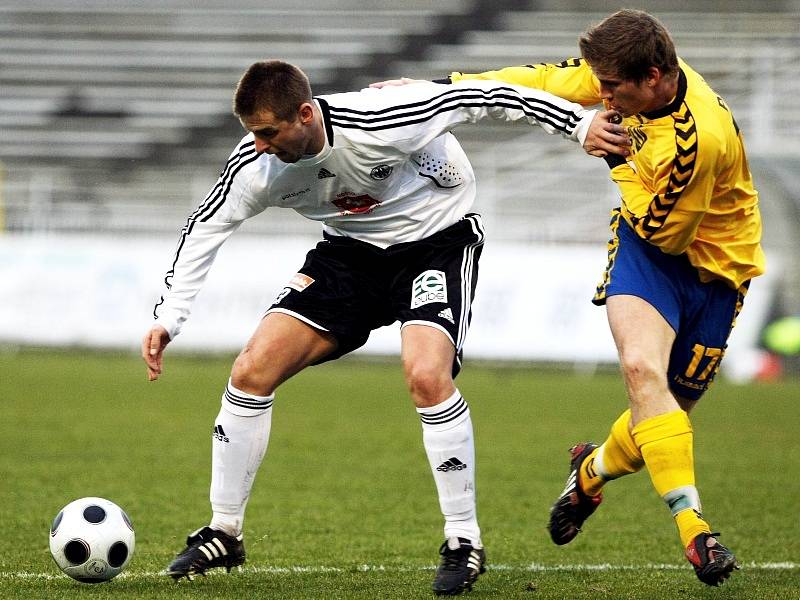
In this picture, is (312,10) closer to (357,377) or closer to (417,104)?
(357,377)

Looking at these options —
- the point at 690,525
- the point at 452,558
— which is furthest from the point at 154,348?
the point at 690,525

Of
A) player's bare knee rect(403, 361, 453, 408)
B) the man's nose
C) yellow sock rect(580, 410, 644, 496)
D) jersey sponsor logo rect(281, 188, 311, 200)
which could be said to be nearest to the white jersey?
jersey sponsor logo rect(281, 188, 311, 200)

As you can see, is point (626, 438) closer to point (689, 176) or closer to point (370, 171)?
point (689, 176)

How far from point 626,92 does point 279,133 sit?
1.24 meters

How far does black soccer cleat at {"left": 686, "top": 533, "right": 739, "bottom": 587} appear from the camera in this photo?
161 inches

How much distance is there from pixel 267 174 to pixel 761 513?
136 inches

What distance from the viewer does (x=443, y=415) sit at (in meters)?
4.79

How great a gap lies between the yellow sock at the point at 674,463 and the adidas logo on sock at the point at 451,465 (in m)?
0.70

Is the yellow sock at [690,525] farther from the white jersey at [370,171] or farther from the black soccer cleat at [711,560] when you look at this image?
the white jersey at [370,171]

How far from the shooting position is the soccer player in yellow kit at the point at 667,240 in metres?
4.42

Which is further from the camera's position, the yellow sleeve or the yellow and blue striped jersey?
the yellow sleeve

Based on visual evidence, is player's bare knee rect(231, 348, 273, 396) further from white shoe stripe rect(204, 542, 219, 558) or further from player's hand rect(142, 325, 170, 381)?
white shoe stripe rect(204, 542, 219, 558)

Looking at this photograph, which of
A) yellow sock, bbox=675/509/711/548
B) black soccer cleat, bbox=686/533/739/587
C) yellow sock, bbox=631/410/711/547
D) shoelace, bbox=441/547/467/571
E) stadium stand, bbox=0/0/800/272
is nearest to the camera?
black soccer cleat, bbox=686/533/739/587

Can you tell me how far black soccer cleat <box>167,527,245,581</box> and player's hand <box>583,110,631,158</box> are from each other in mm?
2026
